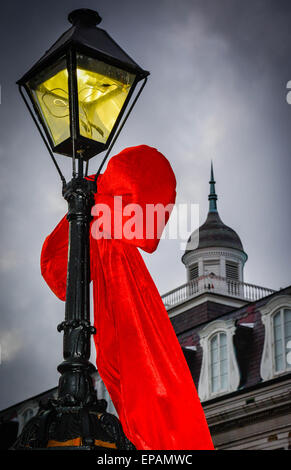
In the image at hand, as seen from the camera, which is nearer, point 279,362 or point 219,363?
point 279,362

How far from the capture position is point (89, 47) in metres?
4.76

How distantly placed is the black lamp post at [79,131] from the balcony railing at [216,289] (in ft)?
98.3

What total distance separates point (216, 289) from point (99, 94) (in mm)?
32366

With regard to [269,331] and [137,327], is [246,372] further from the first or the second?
[137,327]

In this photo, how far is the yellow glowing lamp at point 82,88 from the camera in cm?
480

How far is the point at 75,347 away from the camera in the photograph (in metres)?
4.30

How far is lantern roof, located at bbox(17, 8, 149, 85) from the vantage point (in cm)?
477

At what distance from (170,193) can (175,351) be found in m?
1.00

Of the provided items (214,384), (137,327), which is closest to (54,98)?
(137,327)

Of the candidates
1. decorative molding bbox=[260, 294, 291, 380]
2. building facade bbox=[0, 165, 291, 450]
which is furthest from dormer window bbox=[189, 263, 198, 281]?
decorative molding bbox=[260, 294, 291, 380]

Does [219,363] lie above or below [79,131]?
above

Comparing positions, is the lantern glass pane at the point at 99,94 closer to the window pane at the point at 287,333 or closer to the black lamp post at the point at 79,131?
the black lamp post at the point at 79,131

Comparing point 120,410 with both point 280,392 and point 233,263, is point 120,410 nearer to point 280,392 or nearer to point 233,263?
point 280,392
